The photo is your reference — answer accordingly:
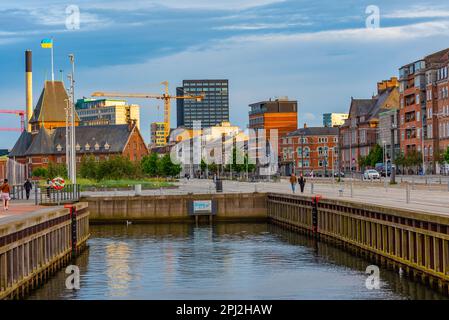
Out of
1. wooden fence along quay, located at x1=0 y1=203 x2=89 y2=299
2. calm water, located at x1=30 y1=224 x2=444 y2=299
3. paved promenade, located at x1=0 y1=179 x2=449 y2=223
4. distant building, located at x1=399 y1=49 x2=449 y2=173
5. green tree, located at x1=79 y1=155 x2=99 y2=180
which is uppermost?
distant building, located at x1=399 y1=49 x2=449 y2=173

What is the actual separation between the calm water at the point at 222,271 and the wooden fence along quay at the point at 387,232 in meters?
0.88

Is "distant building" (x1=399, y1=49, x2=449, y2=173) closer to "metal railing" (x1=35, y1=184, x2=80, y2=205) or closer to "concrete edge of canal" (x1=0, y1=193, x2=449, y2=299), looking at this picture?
"concrete edge of canal" (x1=0, y1=193, x2=449, y2=299)

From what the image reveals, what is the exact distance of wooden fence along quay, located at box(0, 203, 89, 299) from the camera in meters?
36.5

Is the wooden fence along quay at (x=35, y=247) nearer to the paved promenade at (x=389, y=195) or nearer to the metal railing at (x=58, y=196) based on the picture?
the metal railing at (x=58, y=196)

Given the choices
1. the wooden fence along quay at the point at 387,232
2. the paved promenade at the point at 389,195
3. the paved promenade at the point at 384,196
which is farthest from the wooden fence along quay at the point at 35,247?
the paved promenade at the point at 389,195

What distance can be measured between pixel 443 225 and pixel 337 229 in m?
25.3

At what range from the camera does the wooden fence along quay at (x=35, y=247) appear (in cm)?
3653

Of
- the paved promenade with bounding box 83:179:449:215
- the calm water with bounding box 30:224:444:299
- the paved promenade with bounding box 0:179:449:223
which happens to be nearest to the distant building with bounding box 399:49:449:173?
the paved promenade with bounding box 83:179:449:215

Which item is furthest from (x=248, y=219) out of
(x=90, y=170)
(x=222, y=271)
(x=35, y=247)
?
(x=90, y=170)

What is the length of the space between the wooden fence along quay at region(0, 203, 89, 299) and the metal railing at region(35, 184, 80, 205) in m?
7.68

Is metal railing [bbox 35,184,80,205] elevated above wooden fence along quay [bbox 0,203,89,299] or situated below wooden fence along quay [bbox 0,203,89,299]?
above

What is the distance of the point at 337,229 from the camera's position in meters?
62.5
